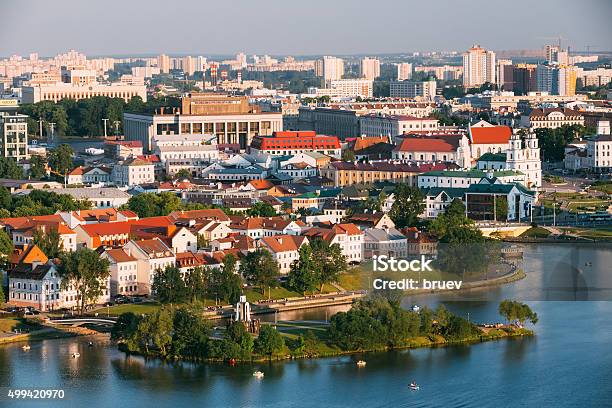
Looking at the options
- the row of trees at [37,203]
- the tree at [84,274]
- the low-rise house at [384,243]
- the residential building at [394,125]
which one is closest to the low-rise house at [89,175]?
the row of trees at [37,203]

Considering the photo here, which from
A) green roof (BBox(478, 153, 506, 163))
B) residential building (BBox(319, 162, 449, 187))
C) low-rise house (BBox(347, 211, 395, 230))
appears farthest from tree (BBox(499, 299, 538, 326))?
green roof (BBox(478, 153, 506, 163))

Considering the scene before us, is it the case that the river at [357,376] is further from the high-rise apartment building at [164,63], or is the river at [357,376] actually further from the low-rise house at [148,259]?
the high-rise apartment building at [164,63]

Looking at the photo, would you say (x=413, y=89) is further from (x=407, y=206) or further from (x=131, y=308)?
(x=131, y=308)

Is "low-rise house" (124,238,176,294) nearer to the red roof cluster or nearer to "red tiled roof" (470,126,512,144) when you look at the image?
the red roof cluster

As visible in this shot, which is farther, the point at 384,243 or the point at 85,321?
the point at 384,243

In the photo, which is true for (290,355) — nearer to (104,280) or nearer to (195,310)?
(195,310)

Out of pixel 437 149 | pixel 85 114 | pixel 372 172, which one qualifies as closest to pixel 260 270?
pixel 372 172
